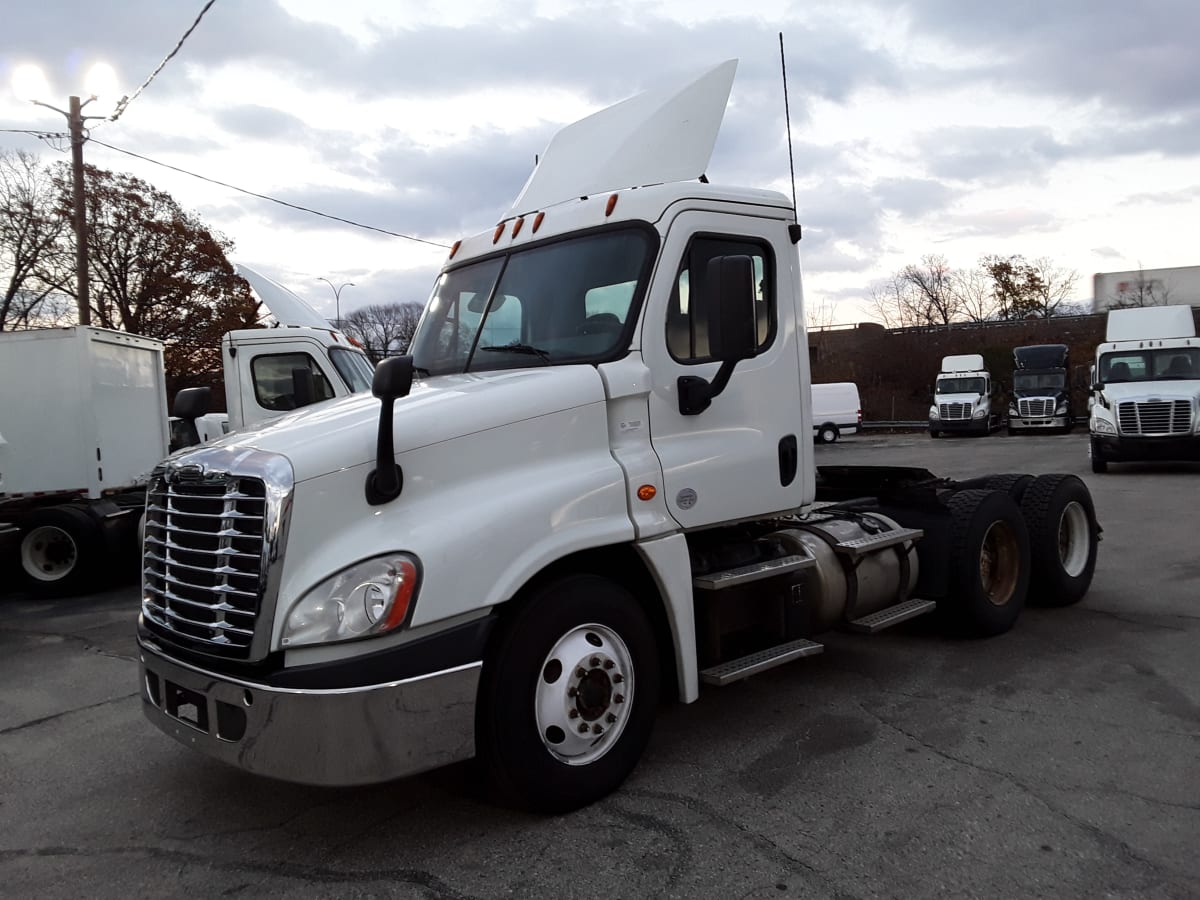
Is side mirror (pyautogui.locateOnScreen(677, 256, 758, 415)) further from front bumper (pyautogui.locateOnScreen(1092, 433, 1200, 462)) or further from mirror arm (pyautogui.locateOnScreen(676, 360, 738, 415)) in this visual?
front bumper (pyautogui.locateOnScreen(1092, 433, 1200, 462))

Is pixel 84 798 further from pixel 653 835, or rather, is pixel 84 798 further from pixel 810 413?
pixel 810 413

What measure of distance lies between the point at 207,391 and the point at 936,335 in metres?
47.4

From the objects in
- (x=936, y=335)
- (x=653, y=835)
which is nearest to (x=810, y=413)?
(x=653, y=835)

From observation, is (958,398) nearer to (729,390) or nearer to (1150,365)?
(1150,365)

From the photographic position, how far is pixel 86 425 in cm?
974

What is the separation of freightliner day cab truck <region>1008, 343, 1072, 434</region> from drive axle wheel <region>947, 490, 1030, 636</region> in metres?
27.4

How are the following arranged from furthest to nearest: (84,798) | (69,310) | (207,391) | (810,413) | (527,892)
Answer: (69,310) → (810,413) → (207,391) → (84,798) → (527,892)

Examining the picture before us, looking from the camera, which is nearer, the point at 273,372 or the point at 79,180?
the point at 273,372

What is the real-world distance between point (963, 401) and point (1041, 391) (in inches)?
102

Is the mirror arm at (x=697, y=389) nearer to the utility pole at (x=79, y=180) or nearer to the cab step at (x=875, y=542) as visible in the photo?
the cab step at (x=875, y=542)

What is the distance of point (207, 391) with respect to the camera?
453 centimetres

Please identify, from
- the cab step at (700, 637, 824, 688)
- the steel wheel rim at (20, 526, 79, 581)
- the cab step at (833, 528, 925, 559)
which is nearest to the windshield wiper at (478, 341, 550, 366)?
the cab step at (700, 637, 824, 688)

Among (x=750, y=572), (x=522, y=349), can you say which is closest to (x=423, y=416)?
(x=522, y=349)

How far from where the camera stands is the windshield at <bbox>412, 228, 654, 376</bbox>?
4.11 metres
